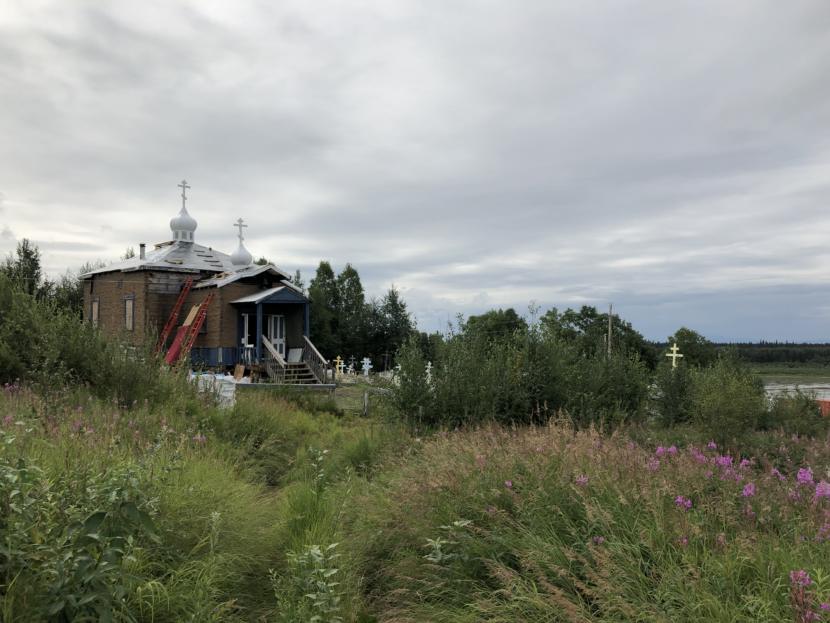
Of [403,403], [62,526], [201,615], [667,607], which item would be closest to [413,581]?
[201,615]

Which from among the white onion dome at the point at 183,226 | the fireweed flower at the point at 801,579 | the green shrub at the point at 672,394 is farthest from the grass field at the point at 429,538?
→ the white onion dome at the point at 183,226

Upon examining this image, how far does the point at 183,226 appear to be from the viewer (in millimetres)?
26312

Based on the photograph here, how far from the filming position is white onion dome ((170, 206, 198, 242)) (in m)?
26.1

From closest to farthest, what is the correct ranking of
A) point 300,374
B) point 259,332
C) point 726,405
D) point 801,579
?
point 801,579
point 726,405
point 259,332
point 300,374

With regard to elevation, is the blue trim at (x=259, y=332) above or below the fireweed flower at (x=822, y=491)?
above

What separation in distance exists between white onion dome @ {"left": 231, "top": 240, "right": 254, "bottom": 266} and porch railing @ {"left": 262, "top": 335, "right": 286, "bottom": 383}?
4.54 metres

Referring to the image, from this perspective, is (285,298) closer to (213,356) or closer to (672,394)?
(213,356)

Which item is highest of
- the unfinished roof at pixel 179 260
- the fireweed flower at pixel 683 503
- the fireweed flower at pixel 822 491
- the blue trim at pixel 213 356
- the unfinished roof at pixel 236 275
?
the unfinished roof at pixel 179 260

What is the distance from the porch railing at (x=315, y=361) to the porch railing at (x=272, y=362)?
140 centimetres

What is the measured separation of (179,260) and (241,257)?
8.37 feet

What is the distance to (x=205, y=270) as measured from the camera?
980 inches

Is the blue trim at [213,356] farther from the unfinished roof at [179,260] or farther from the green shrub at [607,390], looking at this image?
the green shrub at [607,390]

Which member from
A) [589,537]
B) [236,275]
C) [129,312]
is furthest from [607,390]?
[129,312]

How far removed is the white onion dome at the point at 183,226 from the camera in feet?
85.6
